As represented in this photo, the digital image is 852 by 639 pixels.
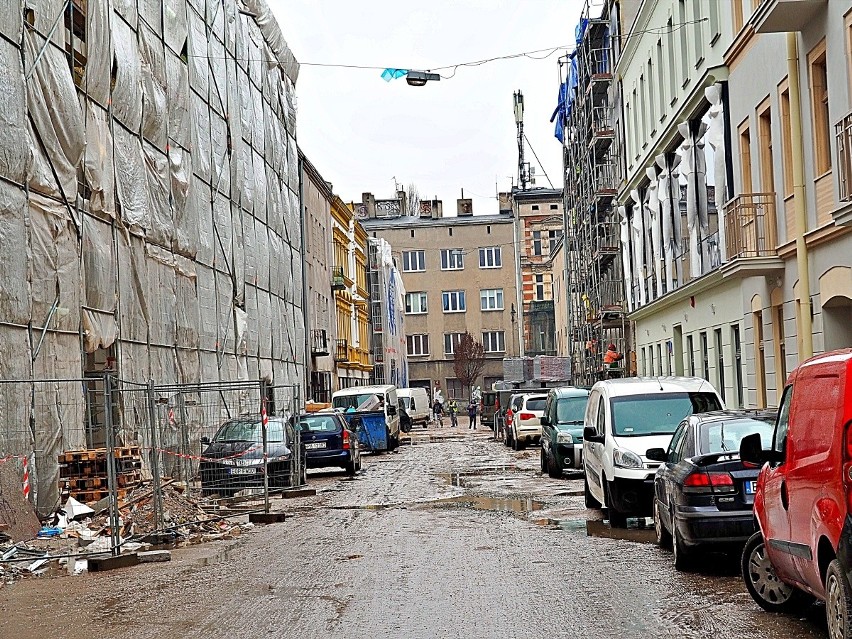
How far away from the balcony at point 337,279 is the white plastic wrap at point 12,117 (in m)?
45.4

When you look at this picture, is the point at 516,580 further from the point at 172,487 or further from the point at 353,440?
the point at 353,440

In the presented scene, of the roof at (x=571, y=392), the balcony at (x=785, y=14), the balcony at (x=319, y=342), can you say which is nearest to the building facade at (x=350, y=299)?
the balcony at (x=319, y=342)

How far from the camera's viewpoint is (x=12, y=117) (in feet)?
54.8

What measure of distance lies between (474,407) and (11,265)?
5082 cm

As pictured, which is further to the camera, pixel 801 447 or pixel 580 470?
pixel 580 470

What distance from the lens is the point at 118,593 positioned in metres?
10.7

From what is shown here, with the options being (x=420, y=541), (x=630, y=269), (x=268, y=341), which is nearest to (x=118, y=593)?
(x=420, y=541)

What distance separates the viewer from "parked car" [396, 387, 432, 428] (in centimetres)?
6631

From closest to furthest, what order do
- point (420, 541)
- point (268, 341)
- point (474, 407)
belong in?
1. point (420, 541)
2. point (268, 341)
3. point (474, 407)

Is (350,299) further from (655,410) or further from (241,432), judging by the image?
(655,410)

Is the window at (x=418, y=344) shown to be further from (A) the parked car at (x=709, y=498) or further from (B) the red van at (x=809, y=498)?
(B) the red van at (x=809, y=498)

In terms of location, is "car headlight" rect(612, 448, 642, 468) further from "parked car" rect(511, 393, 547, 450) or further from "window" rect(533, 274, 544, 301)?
"window" rect(533, 274, 544, 301)

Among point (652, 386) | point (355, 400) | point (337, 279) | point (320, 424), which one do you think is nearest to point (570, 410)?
point (320, 424)

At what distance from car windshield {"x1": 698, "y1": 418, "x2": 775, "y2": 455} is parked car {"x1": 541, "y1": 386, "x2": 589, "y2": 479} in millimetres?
11661
